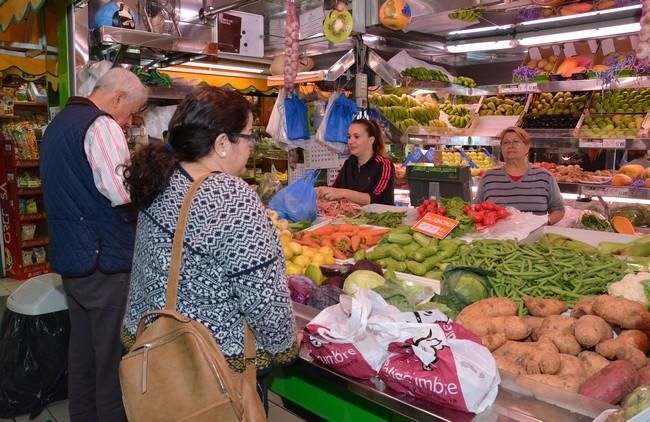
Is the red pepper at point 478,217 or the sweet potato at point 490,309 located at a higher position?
the red pepper at point 478,217

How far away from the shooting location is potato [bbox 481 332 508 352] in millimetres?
2129

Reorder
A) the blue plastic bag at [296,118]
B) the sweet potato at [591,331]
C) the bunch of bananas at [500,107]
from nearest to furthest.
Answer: the sweet potato at [591,331]
the blue plastic bag at [296,118]
the bunch of bananas at [500,107]

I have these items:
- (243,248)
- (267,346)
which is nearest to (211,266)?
(243,248)

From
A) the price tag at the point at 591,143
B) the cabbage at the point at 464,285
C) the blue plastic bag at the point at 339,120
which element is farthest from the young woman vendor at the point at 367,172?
the cabbage at the point at 464,285

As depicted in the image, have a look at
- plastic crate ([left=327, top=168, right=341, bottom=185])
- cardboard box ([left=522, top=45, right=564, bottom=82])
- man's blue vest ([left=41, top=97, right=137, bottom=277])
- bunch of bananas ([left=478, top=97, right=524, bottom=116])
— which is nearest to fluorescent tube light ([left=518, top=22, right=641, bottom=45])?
cardboard box ([left=522, top=45, right=564, bottom=82])

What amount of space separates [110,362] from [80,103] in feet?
5.05

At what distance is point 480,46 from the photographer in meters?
6.87

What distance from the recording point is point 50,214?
3.19 metres

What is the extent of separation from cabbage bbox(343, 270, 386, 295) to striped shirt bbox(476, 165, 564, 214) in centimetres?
251

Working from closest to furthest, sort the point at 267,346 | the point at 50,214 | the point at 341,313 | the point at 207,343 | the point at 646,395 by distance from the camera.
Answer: the point at 646,395, the point at 207,343, the point at 267,346, the point at 341,313, the point at 50,214

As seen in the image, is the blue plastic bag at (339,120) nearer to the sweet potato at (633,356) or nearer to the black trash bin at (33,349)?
the black trash bin at (33,349)

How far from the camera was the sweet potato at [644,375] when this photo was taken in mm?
1795

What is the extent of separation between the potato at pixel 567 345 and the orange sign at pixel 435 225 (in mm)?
1378

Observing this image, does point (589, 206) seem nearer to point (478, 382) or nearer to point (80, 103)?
point (478, 382)
